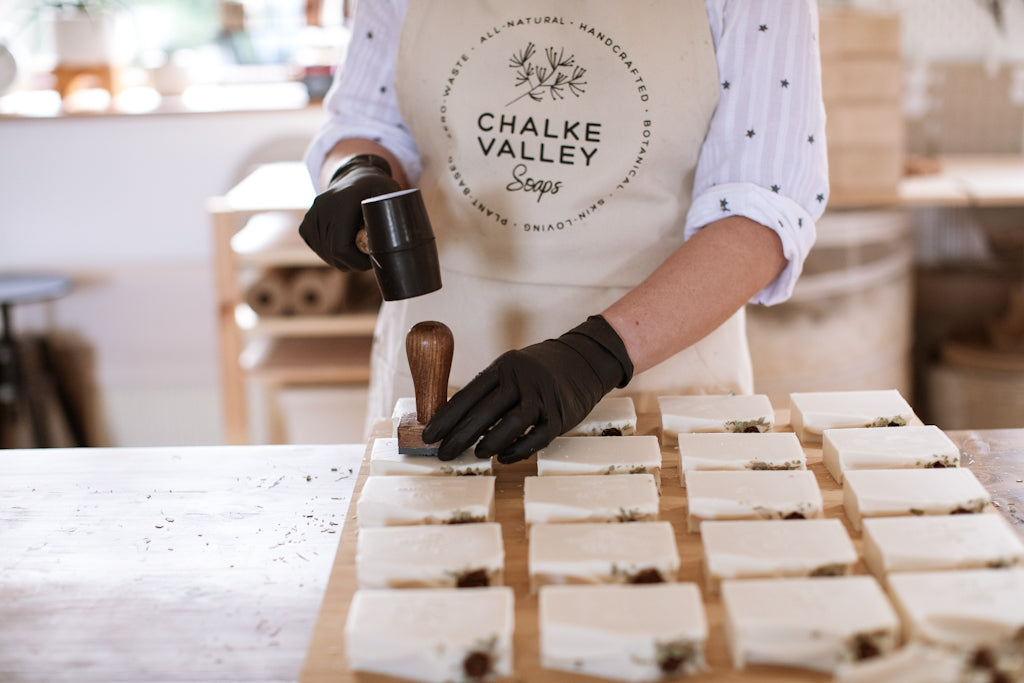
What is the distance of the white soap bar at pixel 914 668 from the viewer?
831mm

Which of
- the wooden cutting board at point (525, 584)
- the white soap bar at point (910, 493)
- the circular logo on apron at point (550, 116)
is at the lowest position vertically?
the wooden cutting board at point (525, 584)

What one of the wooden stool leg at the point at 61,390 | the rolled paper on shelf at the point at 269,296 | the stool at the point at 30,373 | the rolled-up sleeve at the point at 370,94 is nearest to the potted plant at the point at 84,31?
the stool at the point at 30,373

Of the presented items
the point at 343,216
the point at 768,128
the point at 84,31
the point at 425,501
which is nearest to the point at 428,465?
the point at 425,501

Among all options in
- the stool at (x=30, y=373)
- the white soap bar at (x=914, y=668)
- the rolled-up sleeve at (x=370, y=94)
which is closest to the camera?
the white soap bar at (x=914, y=668)

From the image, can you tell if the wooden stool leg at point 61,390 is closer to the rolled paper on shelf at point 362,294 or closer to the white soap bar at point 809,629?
the rolled paper on shelf at point 362,294

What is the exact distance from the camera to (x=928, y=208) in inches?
136

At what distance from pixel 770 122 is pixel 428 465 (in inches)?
26.2

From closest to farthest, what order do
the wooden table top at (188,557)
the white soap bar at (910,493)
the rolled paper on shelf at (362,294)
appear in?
1. the wooden table top at (188,557)
2. the white soap bar at (910,493)
3. the rolled paper on shelf at (362,294)

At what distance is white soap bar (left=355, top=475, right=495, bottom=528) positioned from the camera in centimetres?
108

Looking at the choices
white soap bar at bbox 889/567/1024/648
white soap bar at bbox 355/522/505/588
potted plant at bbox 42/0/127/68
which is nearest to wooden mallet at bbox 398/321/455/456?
white soap bar at bbox 355/522/505/588

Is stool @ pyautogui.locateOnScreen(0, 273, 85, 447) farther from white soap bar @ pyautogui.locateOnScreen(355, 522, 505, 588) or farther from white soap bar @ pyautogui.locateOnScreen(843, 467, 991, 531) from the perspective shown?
white soap bar @ pyautogui.locateOnScreen(843, 467, 991, 531)

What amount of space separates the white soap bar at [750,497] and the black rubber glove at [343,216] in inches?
23.8

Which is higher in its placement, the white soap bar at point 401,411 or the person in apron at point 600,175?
the person in apron at point 600,175

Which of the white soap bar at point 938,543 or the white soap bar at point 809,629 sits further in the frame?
the white soap bar at point 938,543
